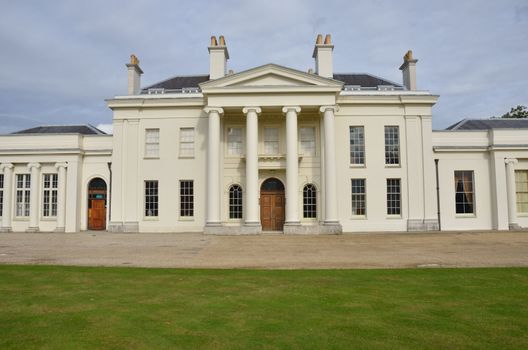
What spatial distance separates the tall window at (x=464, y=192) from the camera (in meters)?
27.5

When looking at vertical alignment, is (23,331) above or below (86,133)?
below

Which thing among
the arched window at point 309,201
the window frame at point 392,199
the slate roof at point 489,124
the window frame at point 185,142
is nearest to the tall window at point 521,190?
the slate roof at point 489,124

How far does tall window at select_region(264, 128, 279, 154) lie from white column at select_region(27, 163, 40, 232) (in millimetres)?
14628

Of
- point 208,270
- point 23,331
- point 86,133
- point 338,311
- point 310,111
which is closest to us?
point 23,331

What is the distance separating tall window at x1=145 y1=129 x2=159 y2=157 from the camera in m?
28.1

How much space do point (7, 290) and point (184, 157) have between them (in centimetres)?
1940

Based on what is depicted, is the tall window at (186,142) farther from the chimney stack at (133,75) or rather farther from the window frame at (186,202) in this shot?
the chimney stack at (133,75)

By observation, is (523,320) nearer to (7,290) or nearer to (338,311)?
(338,311)

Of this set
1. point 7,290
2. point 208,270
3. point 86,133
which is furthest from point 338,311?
point 86,133

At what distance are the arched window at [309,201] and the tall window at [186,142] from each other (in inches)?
300

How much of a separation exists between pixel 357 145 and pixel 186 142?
10.8m

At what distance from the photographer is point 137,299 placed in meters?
7.80

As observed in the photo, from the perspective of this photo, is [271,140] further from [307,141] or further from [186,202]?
[186,202]

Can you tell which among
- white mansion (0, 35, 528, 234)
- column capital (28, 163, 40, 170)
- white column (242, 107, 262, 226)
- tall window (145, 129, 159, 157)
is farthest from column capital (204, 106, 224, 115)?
column capital (28, 163, 40, 170)
